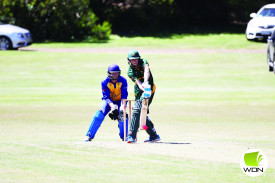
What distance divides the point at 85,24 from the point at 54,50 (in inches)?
193

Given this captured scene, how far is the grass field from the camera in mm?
8820

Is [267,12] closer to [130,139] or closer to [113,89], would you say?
[113,89]

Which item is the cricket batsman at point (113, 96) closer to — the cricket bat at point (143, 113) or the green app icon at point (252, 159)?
the cricket bat at point (143, 113)

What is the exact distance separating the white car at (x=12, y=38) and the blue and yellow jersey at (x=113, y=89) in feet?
57.8

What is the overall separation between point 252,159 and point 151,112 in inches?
306

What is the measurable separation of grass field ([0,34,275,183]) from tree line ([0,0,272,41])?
1938mm

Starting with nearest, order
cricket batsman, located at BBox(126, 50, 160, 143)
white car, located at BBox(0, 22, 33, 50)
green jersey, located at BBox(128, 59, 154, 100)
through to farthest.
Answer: cricket batsman, located at BBox(126, 50, 160, 143), green jersey, located at BBox(128, 59, 154, 100), white car, located at BBox(0, 22, 33, 50)

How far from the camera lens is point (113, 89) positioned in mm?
11883

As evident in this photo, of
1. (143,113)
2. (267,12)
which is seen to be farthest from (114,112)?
(267,12)

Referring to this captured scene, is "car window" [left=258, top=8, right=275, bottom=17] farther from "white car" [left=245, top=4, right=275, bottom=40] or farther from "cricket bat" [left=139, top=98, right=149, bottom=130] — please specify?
"cricket bat" [left=139, top=98, right=149, bottom=130]

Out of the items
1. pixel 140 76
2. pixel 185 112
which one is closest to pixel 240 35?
pixel 185 112

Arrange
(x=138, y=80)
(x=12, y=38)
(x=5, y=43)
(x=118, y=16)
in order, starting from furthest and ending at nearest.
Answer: (x=118, y=16) < (x=5, y=43) < (x=12, y=38) < (x=138, y=80)

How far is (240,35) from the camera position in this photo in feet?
119

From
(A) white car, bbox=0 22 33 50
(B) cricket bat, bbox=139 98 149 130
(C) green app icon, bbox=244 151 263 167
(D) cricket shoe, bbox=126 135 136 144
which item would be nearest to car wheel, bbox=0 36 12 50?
(A) white car, bbox=0 22 33 50
